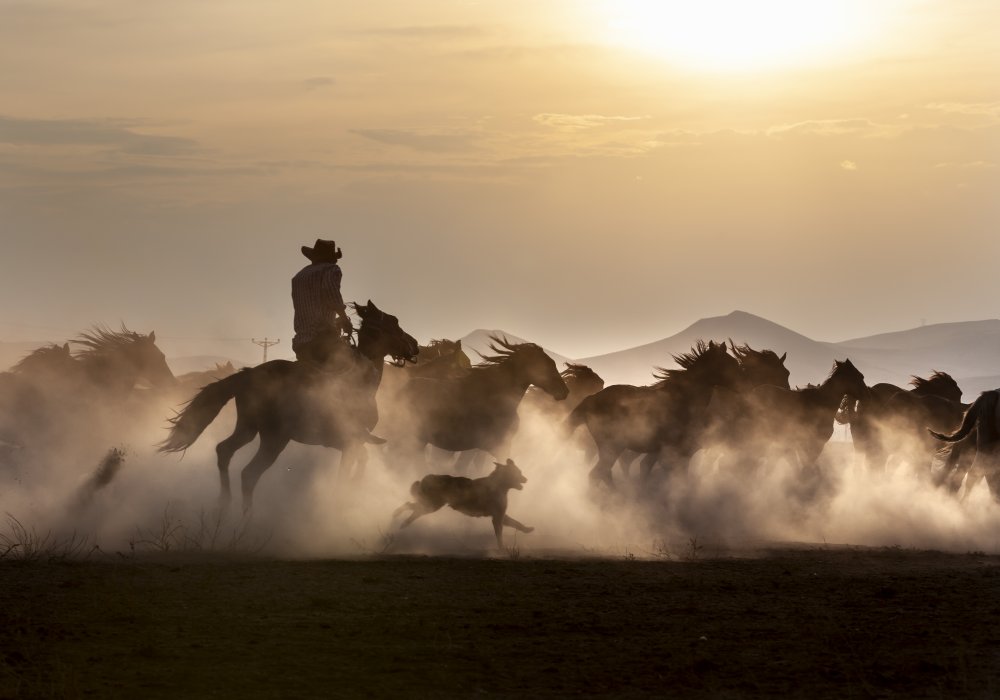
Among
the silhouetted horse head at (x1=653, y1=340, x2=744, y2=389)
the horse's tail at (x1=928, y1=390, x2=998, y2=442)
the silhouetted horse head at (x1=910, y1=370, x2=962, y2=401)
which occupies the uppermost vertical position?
the silhouetted horse head at (x1=910, y1=370, x2=962, y2=401)

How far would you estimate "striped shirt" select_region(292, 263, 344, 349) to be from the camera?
1692 centimetres

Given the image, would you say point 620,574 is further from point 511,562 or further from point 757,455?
point 757,455

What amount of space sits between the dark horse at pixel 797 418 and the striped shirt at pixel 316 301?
8.94 meters

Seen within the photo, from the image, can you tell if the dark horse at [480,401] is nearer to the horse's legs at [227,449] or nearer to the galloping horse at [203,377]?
the horse's legs at [227,449]

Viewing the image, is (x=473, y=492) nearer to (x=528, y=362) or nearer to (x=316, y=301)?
(x=316, y=301)

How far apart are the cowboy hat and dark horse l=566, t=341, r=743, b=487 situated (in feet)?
18.7

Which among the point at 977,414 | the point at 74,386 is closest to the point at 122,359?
the point at 74,386

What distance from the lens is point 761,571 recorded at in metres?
14.4

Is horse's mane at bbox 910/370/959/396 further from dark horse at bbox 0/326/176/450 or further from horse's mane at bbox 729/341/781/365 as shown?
dark horse at bbox 0/326/176/450

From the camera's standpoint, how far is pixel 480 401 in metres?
18.8

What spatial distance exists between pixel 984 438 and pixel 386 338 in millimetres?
8259

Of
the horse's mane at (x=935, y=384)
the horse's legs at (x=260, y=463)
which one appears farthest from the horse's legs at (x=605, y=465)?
the horse's mane at (x=935, y=384)

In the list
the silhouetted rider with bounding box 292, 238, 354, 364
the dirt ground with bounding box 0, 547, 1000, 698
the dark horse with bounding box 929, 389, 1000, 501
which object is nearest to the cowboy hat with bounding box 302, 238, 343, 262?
the silhouetted rider with bounding box 292, 238, 354, 364

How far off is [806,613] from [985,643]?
→ 1.56 m
